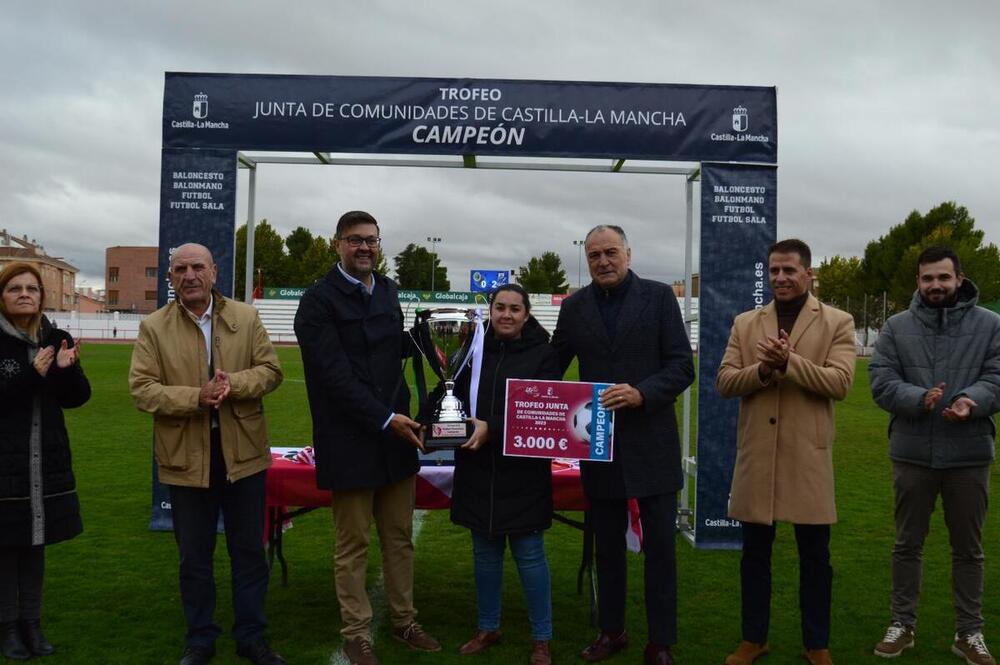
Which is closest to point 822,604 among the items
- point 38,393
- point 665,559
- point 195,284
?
point 665,559

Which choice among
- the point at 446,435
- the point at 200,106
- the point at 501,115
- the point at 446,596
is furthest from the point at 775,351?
the point at 200,106

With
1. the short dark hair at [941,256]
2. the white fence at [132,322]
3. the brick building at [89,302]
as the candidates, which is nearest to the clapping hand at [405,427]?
the short dark hair at [941,256]

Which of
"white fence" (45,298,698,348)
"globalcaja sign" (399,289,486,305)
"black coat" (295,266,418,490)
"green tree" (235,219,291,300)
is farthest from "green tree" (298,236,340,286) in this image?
"black coat" (295,266,418,490)

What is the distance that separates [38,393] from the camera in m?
3.93

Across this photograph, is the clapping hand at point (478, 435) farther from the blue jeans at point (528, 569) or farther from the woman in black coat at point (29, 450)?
the woman in black coat at point (29, 450)

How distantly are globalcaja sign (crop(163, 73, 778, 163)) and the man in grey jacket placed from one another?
235 cm

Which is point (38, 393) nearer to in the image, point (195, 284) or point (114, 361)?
point (195, 284)

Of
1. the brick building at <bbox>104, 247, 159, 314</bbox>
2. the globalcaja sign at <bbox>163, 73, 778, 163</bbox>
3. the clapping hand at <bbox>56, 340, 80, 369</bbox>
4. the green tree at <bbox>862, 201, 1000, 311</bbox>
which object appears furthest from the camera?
the brick building at <bbox>104, 247, 159, 314</bbox>

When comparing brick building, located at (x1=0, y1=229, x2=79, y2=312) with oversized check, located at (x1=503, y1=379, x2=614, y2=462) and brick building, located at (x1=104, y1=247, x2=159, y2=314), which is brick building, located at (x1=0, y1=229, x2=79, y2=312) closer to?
brick building, located at (x1=104, y1=247, x2=159, y2=314)

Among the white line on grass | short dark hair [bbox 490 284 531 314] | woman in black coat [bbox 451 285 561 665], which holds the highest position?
short dark hair [bbox 490 284 531 314]

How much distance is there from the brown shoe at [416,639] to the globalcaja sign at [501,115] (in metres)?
3.38

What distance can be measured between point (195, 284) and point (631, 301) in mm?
2070

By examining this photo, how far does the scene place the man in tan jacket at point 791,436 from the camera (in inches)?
148

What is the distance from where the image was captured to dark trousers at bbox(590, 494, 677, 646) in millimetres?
3939
